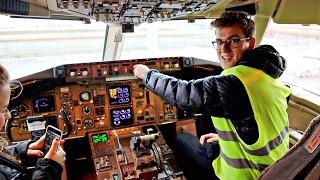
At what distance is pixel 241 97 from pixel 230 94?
0.19ft

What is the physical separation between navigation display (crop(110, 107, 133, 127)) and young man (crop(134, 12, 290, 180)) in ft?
5.37

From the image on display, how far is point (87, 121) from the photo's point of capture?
10.4 ft

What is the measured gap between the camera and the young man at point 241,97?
1370mm

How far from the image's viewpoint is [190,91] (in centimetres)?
145

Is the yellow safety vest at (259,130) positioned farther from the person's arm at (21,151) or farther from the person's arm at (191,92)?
the person's arm at (21,151)

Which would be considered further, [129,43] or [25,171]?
[129,43]

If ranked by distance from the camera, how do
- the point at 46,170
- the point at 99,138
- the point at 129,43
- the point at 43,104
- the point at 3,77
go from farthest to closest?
the point at 129,43 < the point at 99,138 < the point at 43,104 < the point at 46,170 < the point at 3,77

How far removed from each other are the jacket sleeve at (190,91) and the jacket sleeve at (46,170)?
634 mm

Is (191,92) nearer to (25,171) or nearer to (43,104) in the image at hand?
(25,171)

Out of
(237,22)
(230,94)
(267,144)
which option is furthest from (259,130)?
(237,22)

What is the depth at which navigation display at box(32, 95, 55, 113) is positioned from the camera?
116 inches

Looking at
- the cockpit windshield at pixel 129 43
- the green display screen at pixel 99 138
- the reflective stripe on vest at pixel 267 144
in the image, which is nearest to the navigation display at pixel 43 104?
the cockpit windshield at pixel 129 43

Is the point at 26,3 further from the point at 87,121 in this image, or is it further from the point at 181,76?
the point at 181,76

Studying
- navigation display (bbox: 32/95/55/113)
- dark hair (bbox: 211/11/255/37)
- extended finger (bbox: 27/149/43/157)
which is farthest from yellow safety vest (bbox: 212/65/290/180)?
navigation display (bbox: 32/95/55/113)
